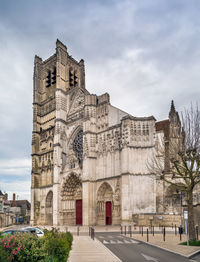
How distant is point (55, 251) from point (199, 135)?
10.3 m

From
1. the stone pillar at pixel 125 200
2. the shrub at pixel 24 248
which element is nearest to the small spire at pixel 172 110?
the stone pillar at pixel 125 200

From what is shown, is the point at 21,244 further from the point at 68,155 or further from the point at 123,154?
the point at 68,155

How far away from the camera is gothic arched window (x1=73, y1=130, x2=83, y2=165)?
1513 inches

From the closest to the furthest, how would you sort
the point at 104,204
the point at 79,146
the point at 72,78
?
the point at 104,204 → the point at 79,146 → the point at 72,78

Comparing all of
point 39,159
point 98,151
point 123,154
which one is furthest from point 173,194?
point 39,159

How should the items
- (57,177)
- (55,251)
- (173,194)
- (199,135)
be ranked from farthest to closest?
1. (57,177)
2. (173,194)
3. (199,135)
4. (55,251)

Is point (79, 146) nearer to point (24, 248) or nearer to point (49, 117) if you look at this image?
point (49, 117)

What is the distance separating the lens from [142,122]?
107ft

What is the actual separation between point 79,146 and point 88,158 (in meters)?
4.94

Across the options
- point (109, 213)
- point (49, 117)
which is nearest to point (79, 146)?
point (49, 117)

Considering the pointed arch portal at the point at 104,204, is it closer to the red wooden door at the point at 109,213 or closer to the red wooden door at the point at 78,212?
the red wooden door at the point at 109,213

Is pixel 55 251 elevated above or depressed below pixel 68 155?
below

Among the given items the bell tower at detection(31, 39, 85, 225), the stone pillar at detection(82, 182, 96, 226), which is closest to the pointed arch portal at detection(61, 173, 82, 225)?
the bell tower at detection(31, 39, 85, 225)

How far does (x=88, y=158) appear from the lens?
1364 inches
